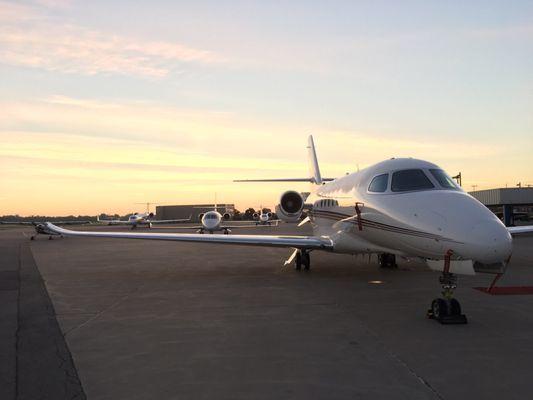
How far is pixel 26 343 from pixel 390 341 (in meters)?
4.93

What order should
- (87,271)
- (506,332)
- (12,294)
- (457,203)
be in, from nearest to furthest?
(506,332), (457,203), (12,294), (87,271)

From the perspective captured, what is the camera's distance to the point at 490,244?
6.45m

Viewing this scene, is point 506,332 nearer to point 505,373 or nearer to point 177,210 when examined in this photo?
point 505,373

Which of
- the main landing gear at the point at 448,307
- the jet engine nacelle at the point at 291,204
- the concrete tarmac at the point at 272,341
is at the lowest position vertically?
the concrete tarmac at the point at 272,341

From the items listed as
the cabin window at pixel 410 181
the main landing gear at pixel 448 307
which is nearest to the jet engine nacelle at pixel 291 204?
the cabin window at pixel 410 181

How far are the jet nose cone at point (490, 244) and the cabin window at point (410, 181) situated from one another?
2075 millimetres

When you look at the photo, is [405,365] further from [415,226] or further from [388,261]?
[388,261]

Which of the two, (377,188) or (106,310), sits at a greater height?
(377,188)

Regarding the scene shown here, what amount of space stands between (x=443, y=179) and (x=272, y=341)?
4685 millimetres

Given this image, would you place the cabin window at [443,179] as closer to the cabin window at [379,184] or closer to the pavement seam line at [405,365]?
the cabin window at [379,184]

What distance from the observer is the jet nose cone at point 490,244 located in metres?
6.45

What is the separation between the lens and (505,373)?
16.2ft

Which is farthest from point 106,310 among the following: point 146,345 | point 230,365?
point 230,365

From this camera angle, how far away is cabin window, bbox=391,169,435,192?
8.77 meters
